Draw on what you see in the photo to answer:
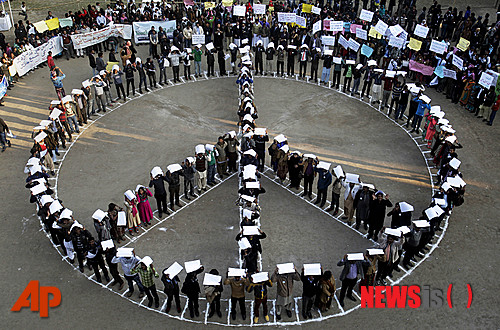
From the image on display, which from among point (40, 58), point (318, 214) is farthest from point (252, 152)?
point (40, 58)

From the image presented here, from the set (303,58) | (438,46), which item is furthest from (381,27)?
(303,58)

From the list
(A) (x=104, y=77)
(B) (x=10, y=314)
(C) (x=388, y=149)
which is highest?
(A) (x=104, y=77)

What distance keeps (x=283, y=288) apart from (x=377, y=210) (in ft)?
14.6

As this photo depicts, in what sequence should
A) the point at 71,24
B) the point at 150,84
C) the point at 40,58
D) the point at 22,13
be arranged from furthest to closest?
the point at 22,13 < the point at 71,24 < the point at 40,58 < the point at 150,84

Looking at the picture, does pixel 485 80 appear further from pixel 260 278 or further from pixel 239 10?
pixel 260 278

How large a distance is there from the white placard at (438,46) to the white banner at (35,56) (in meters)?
21.1

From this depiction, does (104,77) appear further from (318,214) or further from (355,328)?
(355,328)

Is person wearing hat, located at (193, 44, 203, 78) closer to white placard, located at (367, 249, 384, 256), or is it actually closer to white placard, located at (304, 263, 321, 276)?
white placard, located at (367, 249, 384, 256)

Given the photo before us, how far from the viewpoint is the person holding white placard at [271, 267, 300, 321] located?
12406mm

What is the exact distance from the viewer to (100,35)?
1148 inches

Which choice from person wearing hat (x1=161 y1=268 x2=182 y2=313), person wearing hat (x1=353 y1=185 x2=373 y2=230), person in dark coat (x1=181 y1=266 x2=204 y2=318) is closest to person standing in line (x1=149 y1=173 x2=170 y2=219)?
person wearing hat (x1=161 y1=268 x2=182 y2=313)

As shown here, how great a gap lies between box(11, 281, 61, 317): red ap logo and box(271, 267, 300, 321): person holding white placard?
243 inches

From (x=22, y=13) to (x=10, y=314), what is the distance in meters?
28.0

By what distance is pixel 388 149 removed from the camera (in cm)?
2069
